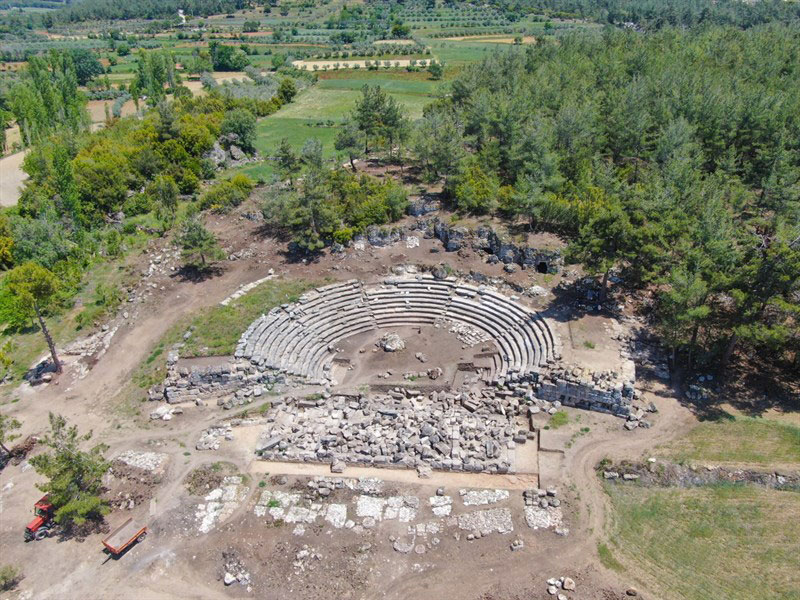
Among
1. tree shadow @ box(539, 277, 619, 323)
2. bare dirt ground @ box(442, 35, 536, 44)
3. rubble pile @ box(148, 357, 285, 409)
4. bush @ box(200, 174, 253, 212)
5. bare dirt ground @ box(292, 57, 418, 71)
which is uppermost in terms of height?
bare dirt ground @ box(442, 35, 536, 44)

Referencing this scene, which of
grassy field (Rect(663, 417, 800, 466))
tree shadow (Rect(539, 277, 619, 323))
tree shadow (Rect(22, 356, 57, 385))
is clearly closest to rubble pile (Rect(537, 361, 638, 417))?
grassy field (Rect(663, 417, 800, 466))

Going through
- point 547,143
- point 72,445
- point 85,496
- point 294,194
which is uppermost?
point 547,143

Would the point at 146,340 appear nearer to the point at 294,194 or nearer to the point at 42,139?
the point at 294,194

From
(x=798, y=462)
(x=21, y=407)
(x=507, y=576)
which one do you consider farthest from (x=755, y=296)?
(x=21, y=407)

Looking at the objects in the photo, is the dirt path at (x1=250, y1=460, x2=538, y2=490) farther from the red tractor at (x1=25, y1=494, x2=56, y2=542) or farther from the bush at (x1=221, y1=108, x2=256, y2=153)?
the bush at (x1=221, y1=108, x2=256, y2=153)

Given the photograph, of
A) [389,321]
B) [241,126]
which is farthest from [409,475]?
[241,126]

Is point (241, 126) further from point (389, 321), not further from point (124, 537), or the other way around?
point (124, 537)
